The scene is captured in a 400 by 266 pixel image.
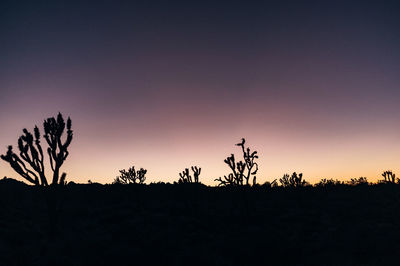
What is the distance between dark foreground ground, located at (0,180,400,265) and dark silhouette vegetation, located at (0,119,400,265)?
5 cm

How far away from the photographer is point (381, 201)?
21953mm

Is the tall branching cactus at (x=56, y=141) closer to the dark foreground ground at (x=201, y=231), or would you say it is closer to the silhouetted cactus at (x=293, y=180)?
the dark foreground ground at (x=201, y=231)

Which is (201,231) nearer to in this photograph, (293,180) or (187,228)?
(187,228)

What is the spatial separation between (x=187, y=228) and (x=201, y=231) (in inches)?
38.2

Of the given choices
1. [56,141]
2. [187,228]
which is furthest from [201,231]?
[56,141]

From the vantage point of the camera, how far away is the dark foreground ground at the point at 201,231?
10992 mm

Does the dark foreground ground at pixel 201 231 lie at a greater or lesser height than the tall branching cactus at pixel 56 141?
lesser

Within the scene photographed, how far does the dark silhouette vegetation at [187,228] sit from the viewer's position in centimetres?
1105

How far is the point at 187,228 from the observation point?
Result: 15883 mm

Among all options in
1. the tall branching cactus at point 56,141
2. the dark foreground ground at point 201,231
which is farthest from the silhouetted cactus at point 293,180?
the tall branching cactus at point 56,141

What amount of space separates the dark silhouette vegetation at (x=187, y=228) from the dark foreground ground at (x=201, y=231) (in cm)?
5

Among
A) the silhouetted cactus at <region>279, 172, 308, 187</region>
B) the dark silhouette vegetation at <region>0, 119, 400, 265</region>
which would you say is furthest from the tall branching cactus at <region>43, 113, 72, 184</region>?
the silhouetted cactus at <region>279, 172, 308, 187</region>

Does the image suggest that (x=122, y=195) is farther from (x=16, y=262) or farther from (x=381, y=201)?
(x=381, y=201)

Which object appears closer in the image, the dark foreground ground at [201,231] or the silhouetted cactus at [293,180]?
the dark foreground ground at [201,231]
